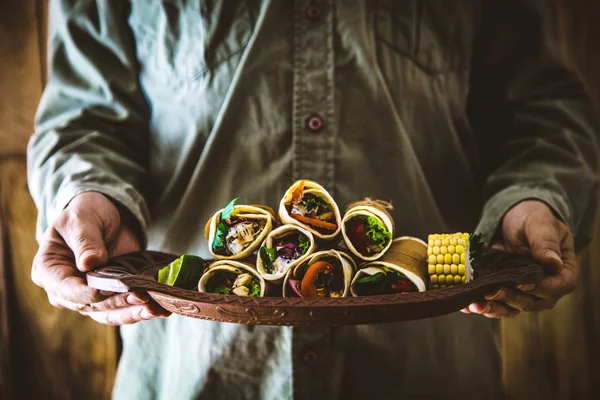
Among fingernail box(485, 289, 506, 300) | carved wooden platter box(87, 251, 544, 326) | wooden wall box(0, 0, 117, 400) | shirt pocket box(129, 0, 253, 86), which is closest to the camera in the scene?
carved wooden platter box(87, 251, 544, 326)

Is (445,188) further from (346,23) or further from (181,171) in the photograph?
(181,171)

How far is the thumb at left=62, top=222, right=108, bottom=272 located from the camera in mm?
800

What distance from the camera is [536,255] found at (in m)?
0.89

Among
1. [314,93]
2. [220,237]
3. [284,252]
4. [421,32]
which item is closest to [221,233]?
[220,237]

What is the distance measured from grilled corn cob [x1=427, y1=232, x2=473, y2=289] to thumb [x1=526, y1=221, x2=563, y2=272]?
0.12 meters

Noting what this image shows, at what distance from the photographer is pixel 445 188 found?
118 cm

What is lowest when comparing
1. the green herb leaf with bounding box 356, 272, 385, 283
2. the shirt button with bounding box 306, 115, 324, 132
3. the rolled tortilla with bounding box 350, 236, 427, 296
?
the green herb leaf with bounding box 356, 272, 385, 283

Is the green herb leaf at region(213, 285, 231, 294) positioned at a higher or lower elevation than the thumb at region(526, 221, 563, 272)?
lower

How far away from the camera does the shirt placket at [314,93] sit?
1.05m

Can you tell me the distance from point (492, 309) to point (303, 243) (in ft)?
0.98

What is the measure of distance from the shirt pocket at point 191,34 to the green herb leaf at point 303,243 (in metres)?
0.42

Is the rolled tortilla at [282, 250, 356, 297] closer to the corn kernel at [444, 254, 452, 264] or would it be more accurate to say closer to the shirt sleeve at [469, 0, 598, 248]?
the corn kernel at [444, 254, 452, 264]

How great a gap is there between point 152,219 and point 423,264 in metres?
0.56

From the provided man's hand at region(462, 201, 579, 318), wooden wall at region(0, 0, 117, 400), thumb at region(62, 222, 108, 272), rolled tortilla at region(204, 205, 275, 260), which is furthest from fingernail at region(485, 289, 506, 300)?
wooden wall at region(0, 0, 117, 400)
